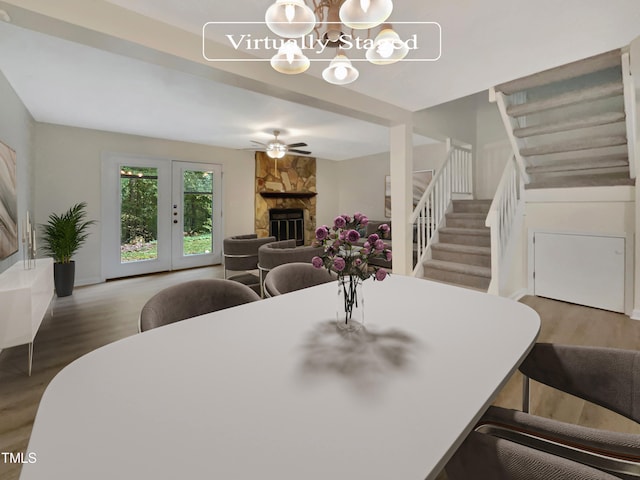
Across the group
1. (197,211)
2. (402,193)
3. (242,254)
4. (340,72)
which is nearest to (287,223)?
(197,211)

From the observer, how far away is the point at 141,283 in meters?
4.95

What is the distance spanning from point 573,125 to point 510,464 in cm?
365

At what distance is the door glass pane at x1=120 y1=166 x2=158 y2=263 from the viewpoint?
5250 mm

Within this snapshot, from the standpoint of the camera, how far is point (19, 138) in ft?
11.4

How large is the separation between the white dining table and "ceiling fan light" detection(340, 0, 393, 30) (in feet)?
4.12

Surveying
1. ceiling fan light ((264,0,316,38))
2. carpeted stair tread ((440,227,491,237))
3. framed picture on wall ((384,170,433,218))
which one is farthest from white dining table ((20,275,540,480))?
framed picture on wall ((384,170,433,218))

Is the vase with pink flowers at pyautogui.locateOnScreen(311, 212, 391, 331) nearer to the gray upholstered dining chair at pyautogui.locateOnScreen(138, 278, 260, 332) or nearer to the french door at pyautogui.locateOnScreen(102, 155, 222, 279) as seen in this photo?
the gray upholstered dining chair at pyautogui.locateOnScreen(138, 278, 260, 332)

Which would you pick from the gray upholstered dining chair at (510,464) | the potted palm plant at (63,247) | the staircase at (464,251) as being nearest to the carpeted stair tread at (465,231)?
the staircase at (464,251)

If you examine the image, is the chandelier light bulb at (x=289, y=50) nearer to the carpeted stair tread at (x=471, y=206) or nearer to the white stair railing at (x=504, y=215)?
the white stair railing at (x=504, y=215)

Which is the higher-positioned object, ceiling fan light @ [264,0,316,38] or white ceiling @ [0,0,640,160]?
white ceiling @ [0,0,640,160]

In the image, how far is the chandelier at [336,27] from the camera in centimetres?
132

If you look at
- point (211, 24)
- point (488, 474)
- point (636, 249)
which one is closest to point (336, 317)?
point (488, 474)

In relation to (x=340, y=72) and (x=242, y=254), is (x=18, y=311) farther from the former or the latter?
(x=242, y=254)

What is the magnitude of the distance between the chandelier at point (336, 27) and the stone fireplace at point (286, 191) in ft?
17.2
